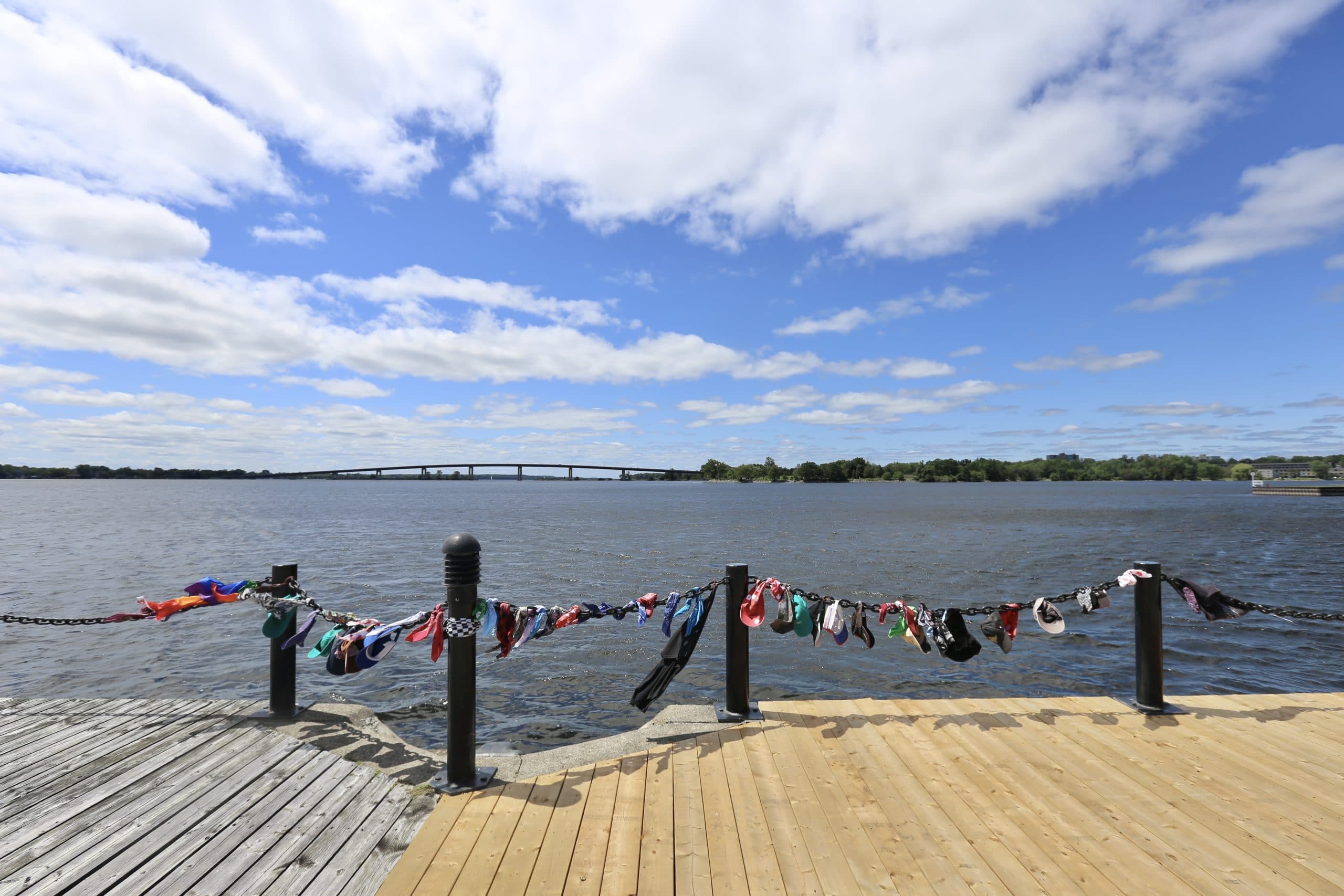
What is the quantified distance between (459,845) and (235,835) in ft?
4.89

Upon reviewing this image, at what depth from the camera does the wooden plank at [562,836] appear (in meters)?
3.60

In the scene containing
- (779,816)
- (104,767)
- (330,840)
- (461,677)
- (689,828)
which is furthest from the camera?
(104,767)

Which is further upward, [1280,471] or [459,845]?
[1280,471]

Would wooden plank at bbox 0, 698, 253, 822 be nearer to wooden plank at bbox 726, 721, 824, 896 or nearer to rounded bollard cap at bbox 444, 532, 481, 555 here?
rounded bollard cap at bbox 444, 532, 481, 555

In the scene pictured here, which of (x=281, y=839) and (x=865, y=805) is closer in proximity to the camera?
(x=281, y=839)

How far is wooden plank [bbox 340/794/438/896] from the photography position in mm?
3623

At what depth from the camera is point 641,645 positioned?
14.6 meters

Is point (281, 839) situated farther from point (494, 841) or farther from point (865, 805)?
point (865, 805)

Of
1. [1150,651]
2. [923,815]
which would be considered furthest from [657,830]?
[1150,651]

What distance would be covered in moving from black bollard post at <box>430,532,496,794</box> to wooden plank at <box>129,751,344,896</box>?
0.92 m

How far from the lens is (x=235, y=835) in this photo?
411 centimetres

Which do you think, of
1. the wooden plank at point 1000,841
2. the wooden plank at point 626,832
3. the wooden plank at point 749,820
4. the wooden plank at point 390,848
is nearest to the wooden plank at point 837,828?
the wooden plank at point 749,820

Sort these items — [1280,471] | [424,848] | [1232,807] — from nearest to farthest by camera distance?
[424,848] < [1232,807] < [1280,471]

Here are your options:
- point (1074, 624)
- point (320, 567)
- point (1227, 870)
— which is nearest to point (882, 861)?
point (1227, 870)
